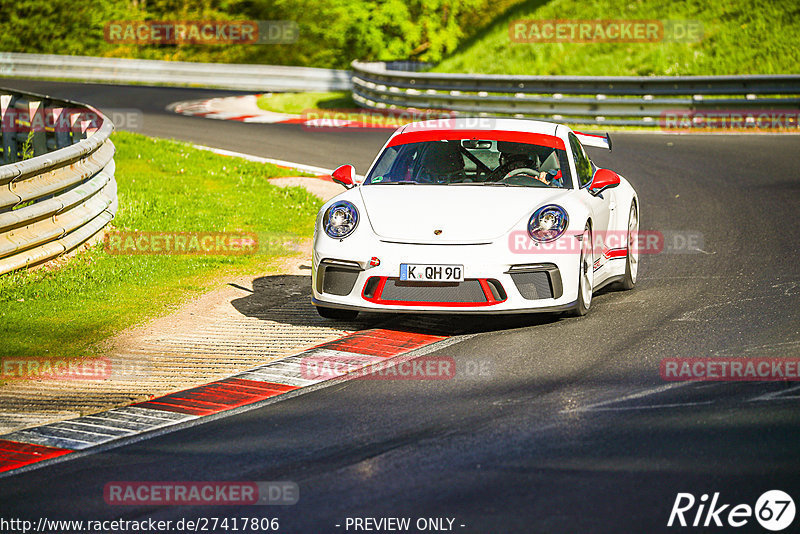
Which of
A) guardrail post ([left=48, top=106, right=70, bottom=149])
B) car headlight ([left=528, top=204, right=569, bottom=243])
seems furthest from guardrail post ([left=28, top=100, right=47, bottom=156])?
car headlight ([left=528, top=204, right=569, bottom=243])

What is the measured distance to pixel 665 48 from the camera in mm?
29188

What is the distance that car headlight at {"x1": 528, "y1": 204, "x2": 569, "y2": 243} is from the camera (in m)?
7.82

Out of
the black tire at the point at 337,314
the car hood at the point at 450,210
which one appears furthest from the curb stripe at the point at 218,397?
the car hood at the point at 450,210

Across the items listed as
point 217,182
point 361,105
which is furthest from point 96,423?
point 361,105

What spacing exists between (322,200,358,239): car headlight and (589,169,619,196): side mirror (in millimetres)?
1860

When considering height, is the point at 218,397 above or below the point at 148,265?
below

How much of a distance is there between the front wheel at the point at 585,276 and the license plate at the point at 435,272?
35.0 inches

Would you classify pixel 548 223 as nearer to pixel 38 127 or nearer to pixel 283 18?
pixel 38 127

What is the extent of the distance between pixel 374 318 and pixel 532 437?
124 inches

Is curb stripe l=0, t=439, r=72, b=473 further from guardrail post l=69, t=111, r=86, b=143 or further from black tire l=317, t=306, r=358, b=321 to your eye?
guardrail post l=69, t=111, r=86, b=143

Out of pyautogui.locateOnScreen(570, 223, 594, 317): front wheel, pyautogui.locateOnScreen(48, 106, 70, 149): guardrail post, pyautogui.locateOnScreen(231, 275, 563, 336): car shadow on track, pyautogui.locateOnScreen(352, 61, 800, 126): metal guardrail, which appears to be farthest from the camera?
pyautogui.locateOnScreen(352, 61, 800, 126): metal guardrail

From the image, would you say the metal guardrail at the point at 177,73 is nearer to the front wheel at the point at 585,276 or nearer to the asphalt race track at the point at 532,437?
the front wheel at the point at 585,276

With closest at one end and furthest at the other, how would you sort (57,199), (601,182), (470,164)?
(601,182)
(470,164)
(57,199)

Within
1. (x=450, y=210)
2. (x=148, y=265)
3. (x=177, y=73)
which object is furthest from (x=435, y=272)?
(x=177, y=73)
